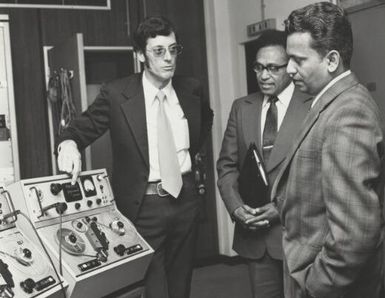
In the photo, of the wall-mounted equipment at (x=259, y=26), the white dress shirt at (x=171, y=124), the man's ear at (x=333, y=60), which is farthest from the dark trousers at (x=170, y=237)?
the wall-mounted equipment at (x=259, y=26)

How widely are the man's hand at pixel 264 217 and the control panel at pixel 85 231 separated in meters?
0.45

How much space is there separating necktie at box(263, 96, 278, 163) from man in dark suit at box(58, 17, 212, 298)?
0.35 m

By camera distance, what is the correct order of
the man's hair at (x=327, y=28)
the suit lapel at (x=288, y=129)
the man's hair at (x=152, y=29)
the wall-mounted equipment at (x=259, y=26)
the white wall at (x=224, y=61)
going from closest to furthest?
the man's hair at (x=327, y=28) < the suit lapel at (x=288, y=129) < the man's hair at (x=152, y=29) < the wall-mounted equipment at (x=259, y=26) < the white wall at (x=224, y=61)

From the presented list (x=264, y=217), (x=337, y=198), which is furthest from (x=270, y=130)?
(x=337, y=198)

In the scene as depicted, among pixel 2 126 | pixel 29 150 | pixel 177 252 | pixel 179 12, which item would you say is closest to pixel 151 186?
pixel 177 252

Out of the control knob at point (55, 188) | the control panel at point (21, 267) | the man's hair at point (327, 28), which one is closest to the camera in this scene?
the man's hair at point (327, 28)

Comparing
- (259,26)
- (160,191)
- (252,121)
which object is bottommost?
(160,191)

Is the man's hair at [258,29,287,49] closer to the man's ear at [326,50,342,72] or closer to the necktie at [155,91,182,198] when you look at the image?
the necktie at [155,91,182,198]

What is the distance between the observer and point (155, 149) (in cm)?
239

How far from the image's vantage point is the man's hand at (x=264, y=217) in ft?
7.49

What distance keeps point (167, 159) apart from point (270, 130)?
457mm

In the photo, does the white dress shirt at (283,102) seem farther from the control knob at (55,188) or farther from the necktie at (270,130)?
the control knob at (55,188)

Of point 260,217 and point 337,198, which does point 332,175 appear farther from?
point 260,217

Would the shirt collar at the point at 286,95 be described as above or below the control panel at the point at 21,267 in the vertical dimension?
above
